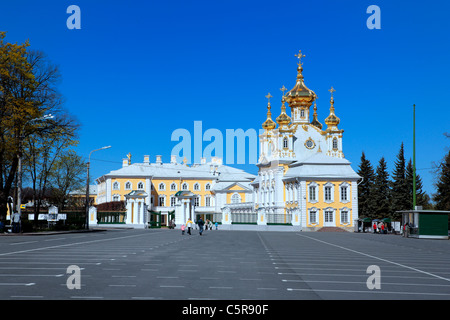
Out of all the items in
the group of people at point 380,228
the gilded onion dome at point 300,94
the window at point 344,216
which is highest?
the gilded onion dome at point 300,94

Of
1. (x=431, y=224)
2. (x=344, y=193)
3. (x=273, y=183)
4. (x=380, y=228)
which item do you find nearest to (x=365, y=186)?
(x=273, y=183)

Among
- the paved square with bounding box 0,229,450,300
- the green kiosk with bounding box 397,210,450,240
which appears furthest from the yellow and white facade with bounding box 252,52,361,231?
the paved square with bounding box 0,229,450,300

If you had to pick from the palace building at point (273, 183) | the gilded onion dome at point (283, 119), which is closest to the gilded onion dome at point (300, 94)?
the palace building at point (273, 183)

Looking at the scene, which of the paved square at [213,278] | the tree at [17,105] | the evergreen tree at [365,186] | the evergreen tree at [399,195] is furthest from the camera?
the evergreen tree at [365,186]

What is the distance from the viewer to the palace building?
241 feet

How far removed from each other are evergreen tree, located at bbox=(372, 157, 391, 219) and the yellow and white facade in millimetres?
7196

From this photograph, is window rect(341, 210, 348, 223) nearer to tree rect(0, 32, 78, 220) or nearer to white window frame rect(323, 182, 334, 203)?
white window frame rect(323, 182, 334, 203)

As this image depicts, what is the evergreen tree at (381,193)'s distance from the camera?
8569 cm

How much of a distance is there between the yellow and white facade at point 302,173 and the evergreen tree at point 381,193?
7.20 m

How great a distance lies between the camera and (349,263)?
64.8ft

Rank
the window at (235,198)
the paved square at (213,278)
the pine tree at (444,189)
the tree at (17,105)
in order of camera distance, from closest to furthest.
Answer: the paved square at (213,278) < the tree at (17,105) < the pine tree at (444,189) < the window at (235,198)

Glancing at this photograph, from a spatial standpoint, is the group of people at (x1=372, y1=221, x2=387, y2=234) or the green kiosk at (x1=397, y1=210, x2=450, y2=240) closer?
the green kiosk at (x1=397, y1=210, x2=450, y2=240)

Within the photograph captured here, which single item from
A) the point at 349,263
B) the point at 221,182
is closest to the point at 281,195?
the point at 221,182

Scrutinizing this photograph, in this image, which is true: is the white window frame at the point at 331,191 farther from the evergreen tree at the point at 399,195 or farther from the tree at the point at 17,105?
the tree at the point at 17,105
